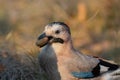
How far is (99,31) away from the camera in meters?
13.2

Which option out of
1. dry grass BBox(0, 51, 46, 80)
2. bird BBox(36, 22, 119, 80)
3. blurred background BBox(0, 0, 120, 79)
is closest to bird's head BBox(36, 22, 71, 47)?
bird BBox(36, 22, 119, 80)

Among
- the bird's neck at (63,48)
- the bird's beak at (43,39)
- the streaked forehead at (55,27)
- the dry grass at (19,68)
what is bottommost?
the dry grass at (19,68)

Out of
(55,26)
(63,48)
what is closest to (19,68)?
(63,48)

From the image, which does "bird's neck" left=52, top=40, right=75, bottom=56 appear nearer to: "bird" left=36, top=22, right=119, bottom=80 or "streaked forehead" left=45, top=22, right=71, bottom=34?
"bird" left=36, top=22, right=119, bottom=80

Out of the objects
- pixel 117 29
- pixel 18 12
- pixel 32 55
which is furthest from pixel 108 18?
pixel 32 55

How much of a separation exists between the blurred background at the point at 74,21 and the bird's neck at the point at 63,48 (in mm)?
1679

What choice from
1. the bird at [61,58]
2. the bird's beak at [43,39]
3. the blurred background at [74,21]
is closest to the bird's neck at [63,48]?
the bird at [61,58]

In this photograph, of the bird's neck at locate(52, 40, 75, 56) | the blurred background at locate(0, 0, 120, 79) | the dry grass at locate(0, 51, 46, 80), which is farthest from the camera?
the blurred background at locate(0, 0, 120, 79)

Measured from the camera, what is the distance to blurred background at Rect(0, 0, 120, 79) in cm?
1176

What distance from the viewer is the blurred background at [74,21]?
1176 cm

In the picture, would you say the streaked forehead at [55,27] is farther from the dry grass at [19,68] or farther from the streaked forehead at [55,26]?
the dry grass at [19,68]

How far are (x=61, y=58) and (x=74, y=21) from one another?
4.50m

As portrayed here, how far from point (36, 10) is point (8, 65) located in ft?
14.7

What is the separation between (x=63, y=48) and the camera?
8.90 m
